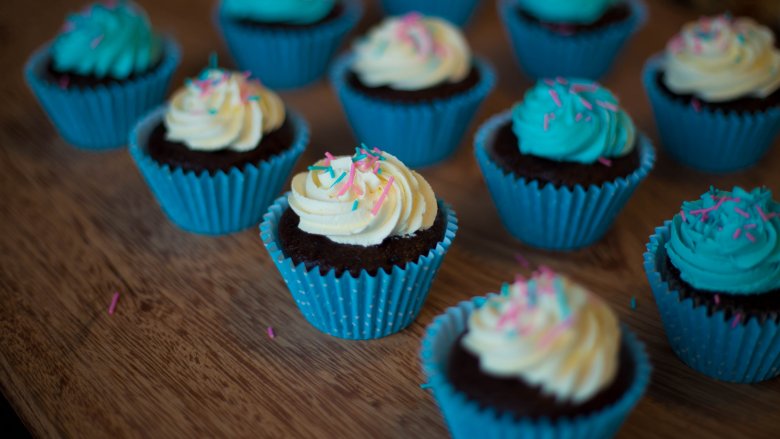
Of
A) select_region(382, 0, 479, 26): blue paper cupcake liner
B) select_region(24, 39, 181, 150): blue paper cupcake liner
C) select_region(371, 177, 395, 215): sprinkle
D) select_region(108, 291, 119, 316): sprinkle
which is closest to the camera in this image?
select_region(371, 177, 395, 215): sprinkle

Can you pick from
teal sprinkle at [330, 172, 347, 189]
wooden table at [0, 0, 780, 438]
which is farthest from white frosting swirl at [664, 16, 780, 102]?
teal sprinkle at [330, 172, 347, 189]

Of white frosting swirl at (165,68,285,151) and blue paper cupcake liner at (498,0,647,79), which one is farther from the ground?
white frosting swirl at (165,68,285,151)

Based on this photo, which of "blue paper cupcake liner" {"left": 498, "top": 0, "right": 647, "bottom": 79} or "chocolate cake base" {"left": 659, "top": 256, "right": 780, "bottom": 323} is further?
"blue paper cupcake liner" {"left": 498, "top": 0, "right": 647, "bottom": 79}

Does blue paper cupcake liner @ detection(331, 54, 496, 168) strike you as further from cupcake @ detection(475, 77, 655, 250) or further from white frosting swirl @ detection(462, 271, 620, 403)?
white frosting swirl @ detection(462, 271, 620, 403)

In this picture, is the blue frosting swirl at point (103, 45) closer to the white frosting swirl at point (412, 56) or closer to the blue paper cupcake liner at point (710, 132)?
the white frosting swirl at point (412, 56)

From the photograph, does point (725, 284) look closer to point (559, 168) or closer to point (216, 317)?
point (559, 168)

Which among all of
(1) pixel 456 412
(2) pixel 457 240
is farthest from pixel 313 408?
(2) pixel 457 240

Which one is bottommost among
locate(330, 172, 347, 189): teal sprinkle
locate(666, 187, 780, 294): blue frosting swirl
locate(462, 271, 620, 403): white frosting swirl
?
locate(666, 187, 780, 294): blue frosting swirl
